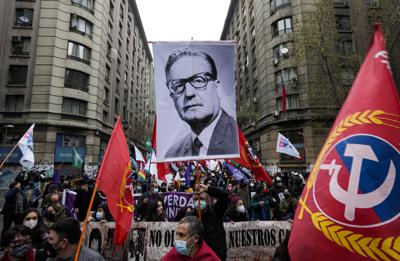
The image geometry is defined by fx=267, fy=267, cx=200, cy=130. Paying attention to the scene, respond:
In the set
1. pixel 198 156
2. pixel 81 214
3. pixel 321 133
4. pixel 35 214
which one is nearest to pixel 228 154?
pixel 198 156

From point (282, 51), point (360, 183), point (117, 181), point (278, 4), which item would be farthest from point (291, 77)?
point (360, 183)

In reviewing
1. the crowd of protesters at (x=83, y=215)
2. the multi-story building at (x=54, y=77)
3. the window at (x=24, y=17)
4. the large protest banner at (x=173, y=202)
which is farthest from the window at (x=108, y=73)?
the large protest banner at (x=173, y=202)

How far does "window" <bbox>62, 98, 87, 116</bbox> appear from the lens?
2275cm

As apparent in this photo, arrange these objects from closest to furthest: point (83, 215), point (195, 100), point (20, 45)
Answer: point (195, 100)
point (83, 215)
point (20, 45)

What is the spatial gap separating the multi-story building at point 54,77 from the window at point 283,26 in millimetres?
17191

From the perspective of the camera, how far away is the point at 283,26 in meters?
25.8

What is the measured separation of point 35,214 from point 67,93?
2094 cm

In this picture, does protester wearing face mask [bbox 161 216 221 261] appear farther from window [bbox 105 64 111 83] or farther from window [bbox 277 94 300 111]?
window [bbox 105 64 111 83]

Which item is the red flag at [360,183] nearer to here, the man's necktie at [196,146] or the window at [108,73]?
the man's necktie at [196,146]

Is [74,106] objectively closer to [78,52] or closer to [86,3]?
[78,52]

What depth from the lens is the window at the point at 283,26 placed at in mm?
25516

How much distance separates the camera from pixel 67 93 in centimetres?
2262

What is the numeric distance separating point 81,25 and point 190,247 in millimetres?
26532

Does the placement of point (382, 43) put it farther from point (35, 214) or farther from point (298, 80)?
point (298, 80)
